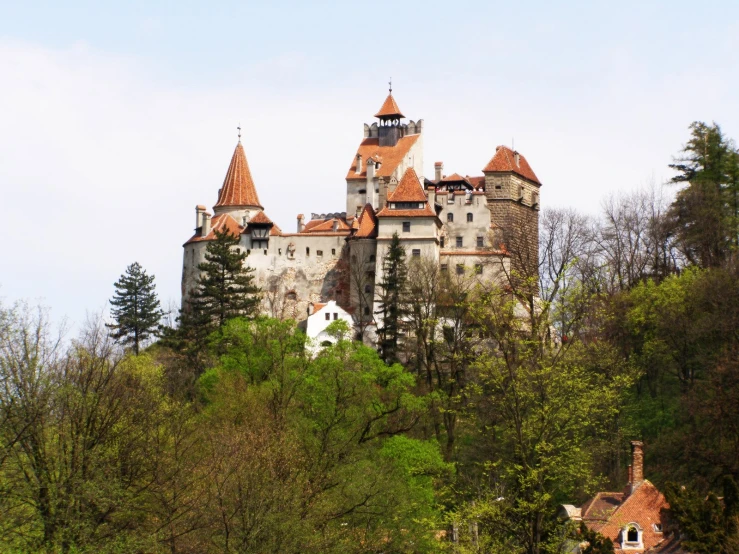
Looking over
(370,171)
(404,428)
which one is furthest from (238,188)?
(404,428)

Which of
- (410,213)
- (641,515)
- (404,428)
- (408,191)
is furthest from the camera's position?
(408,191)

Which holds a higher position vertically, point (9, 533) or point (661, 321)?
point (661, 321)

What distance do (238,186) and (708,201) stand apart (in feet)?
123

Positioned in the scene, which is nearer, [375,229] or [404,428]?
[404,428]

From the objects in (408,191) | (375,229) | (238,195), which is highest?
(238,195)

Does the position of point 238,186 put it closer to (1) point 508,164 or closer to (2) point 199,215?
(2) point 199,215

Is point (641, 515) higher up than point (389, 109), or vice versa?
point (389, 109)

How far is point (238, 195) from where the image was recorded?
8919cm

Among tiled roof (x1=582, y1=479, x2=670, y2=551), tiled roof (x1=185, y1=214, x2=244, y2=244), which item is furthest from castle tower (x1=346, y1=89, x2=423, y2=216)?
tiled roof (x1=582, y1=479, x2=670, y2=551)

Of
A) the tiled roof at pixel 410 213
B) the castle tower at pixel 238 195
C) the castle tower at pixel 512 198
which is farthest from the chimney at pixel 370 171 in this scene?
the castle tower at pixel 238 195

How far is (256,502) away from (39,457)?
4981 millimetres

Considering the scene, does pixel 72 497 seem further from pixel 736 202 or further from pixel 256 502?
pixel 736 202

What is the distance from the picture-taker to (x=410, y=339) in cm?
6912

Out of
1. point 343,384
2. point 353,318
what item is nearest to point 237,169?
point 353,318
